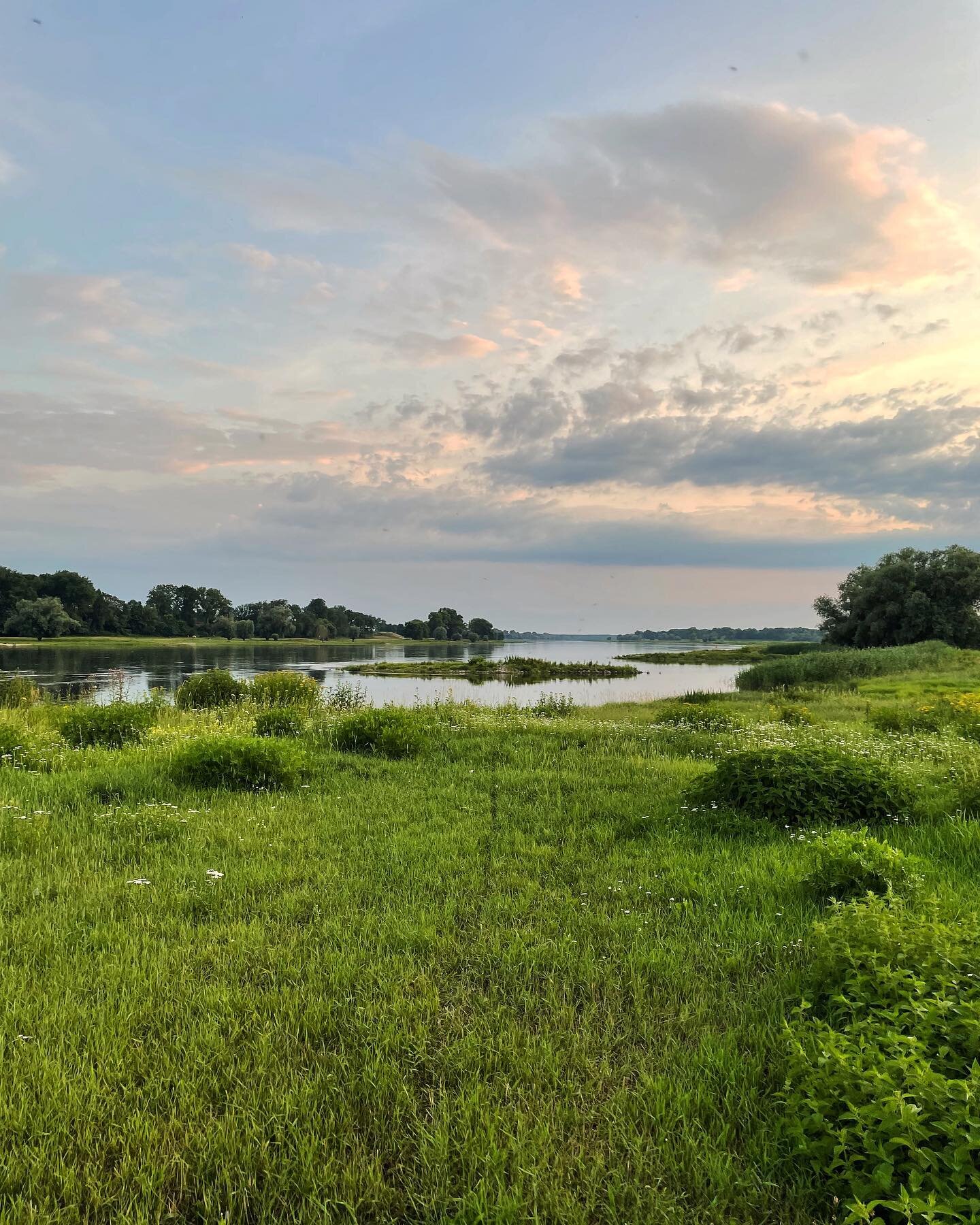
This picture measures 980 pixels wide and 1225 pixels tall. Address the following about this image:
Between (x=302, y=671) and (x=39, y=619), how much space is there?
53866 mm

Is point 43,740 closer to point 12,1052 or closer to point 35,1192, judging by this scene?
point 12,1052

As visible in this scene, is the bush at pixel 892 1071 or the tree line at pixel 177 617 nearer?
the bush at pixel 892 1071

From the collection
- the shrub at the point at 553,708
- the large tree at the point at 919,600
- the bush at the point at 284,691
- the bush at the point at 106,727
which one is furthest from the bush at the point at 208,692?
the large tree at the point at 919,600

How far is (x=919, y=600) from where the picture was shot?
182 ft

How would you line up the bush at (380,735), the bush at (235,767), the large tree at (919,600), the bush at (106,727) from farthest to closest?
the large tree at (919,600) < the bush at (106,727) < the bush at (380,735) < the bush at (235,767)

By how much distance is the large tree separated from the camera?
54.9 metres

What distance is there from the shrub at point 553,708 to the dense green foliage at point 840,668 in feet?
54.2

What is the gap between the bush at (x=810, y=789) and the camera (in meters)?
7.77

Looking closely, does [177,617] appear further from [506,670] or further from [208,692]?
[208,692]

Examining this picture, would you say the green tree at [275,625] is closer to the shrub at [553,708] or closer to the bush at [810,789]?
the shrub at [553,708]

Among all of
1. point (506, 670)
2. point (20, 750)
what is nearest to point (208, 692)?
point (20, 750)

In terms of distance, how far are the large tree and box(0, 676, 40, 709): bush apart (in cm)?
5934

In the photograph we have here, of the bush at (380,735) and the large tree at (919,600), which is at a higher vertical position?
the large tree at (919,600)

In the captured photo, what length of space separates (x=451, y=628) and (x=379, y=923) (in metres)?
149
